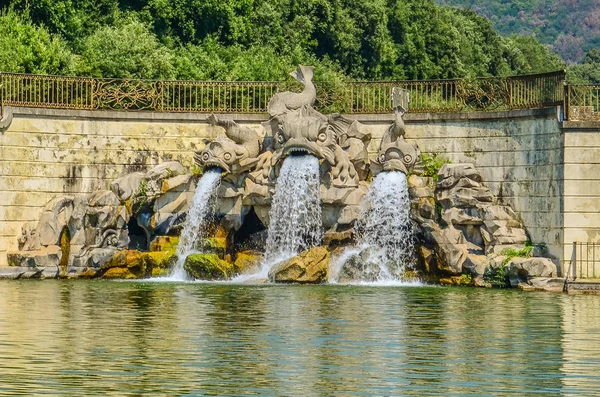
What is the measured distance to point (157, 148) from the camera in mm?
52406

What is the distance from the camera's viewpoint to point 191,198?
4962 cm

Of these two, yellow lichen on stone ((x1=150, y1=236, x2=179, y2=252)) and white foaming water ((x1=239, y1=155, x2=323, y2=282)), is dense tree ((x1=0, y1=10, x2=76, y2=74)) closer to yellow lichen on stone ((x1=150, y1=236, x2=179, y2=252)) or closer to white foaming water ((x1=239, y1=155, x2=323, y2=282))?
yellow lichen on stone ((x1=150, y1=236, x2=179, y2=252))

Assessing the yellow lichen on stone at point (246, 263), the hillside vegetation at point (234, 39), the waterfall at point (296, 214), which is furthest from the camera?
the hillside vegetation at point (234, 39)

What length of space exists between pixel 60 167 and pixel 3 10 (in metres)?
14.7

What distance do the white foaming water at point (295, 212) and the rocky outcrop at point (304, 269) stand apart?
2129mm

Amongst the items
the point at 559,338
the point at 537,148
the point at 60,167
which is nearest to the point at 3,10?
the point at 60,167

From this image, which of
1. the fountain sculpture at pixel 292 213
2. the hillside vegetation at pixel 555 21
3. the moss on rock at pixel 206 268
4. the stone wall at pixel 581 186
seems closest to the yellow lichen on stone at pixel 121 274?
the fountain sculpture at pixel 292 213

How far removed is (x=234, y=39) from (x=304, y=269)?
30.2 m

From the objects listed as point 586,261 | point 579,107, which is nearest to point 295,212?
point 586,261

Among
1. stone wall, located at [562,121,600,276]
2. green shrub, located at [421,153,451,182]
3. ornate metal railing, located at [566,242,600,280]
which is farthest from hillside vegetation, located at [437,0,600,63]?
ornate metal railing, located at [566,242,600,280]

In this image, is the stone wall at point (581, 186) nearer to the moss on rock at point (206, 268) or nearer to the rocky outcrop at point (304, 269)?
the rocky outcrop at point (304, 269)

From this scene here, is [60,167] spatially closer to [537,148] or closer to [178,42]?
[537,148]

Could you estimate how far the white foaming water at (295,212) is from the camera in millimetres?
48062

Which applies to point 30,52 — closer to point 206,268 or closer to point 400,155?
point 206,268
